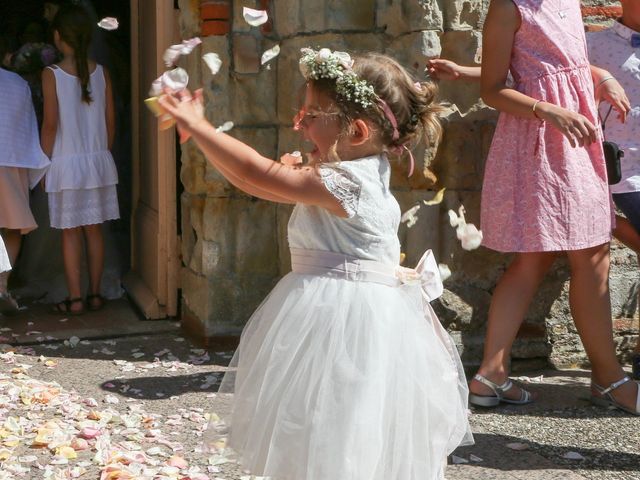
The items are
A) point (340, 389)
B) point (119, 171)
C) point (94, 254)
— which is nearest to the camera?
point (340, 389)

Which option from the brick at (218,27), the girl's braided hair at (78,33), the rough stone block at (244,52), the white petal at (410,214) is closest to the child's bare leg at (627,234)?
the white petal at (410,214)

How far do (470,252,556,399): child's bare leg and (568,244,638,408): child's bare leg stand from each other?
151 millimetres

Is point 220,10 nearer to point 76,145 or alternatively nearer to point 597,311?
point 76,145

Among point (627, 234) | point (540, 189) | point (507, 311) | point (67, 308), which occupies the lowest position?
point (67, 308)

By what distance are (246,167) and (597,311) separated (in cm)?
216

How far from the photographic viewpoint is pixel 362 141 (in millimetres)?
3000

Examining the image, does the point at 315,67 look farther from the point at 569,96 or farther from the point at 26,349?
the point at 26,349

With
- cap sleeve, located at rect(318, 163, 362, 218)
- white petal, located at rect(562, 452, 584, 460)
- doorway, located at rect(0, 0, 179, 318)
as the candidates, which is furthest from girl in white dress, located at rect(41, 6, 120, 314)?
cap sleeve, located at rect(318, 163, 362, 218)

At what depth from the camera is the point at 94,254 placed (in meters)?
6.36

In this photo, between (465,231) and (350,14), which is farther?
(350,14)

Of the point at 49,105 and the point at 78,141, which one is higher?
the point at 49,105

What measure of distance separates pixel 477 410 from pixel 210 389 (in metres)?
1.13

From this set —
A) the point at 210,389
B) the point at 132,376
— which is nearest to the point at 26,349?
the point at 132,376

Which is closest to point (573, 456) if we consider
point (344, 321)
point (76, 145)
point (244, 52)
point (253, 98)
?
point (344, 321)
